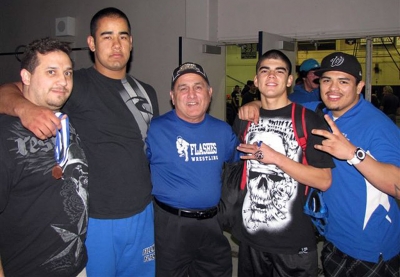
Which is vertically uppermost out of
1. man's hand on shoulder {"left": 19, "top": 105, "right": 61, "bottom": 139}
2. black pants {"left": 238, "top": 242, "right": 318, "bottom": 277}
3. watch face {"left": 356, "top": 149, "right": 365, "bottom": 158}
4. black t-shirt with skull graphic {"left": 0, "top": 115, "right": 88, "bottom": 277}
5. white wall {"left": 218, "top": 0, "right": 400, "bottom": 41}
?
white wall {"left": 218, "top": 0, "right": 400, "bottom": 41}

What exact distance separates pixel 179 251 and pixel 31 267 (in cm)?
97

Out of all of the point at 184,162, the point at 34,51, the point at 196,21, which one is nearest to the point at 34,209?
the point at 34,51

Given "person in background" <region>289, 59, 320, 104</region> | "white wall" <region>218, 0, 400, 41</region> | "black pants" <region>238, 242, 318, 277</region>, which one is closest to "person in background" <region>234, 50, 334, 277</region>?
"black pants" <region>238, 242, 318, 277</region>

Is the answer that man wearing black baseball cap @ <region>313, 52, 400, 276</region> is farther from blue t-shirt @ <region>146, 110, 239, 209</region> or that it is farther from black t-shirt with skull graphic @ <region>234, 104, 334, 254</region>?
blue t-shirt @ <region>146, 110, 239, 209</region>

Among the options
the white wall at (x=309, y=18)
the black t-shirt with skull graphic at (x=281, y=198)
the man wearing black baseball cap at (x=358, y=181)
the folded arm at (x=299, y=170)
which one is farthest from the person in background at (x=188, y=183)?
the white wall at (x=309, y=18)

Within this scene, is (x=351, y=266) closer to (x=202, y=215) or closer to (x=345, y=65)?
(x=202, y=215)

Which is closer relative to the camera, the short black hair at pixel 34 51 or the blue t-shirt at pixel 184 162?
the short black hair at pixel 34 51

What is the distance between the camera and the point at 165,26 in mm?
6137

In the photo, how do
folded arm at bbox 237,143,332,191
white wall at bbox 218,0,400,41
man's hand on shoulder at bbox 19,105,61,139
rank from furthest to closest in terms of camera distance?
1. white wall at bbox 218,0,400,41
2. folded arm at bbox 237,143,332,191
3. man's hand on shoulder at bbox 19,105,61,139

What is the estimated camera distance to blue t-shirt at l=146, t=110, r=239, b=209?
225 cm

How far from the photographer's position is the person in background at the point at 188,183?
225cm

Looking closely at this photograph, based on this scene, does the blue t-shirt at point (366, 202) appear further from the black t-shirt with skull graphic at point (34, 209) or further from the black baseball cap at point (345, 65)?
the black t-shirt with skull graphic at point (34, 209)

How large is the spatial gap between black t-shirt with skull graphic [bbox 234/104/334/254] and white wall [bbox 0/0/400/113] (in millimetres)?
3721

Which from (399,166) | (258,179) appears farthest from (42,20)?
(399,166)
